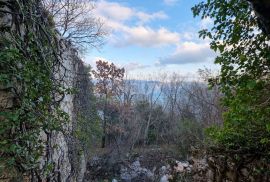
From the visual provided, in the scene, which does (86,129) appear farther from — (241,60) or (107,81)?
(107,81)

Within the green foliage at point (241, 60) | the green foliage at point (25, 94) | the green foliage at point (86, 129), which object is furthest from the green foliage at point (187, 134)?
the green foliage at point (25, 94)

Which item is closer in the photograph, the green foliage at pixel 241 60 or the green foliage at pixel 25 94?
the green foliage at pixel 25 94

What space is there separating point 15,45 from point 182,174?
25.3 feet

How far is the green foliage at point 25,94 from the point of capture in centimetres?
321

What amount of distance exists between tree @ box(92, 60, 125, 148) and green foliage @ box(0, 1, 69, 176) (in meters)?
17.1

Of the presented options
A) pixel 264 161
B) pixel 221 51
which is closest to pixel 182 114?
pixel 264 161

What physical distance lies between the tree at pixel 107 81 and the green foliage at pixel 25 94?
17.1 metres

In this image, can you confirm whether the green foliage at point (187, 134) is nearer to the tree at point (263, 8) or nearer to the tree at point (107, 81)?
the tree at point (107, 81)

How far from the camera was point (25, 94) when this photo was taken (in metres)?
3.42

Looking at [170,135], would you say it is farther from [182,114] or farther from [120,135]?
[120,135]

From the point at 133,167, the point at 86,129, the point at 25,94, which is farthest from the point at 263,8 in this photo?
the point at 133,167

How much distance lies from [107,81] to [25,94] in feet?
63.7

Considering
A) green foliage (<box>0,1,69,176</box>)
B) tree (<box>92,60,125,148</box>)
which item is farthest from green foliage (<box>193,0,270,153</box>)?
tree (<box>92,60,125,148</box>)

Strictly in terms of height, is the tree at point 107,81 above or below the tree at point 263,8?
above
